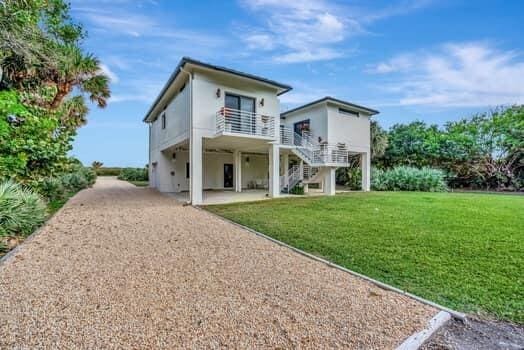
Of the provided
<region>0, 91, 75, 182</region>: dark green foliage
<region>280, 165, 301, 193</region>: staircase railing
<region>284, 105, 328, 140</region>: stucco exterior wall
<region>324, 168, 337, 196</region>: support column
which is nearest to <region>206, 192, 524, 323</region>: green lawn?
<region>0, 91, 75, 182</region>: dark green foliage

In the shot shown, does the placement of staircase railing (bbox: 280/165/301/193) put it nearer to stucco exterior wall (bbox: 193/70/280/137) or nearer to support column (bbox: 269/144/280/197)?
support column (bbox: 269/144/280/197)

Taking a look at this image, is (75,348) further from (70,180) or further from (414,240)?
(70,180)

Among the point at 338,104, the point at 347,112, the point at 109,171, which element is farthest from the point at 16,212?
the point at 109,171

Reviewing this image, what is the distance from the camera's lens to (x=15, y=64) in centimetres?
970

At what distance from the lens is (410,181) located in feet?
60.8

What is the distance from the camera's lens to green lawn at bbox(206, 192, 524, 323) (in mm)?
3338

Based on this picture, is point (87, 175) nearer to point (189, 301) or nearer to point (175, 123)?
point (175, 123)

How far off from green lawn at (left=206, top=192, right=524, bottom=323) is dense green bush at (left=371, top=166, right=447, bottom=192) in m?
9.12

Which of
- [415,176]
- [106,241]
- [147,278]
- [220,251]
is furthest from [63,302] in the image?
[415,176]

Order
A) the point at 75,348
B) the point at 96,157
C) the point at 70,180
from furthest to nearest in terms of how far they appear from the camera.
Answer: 1. the point at 96,157
2. the point at 70,180
3. the point at 75,348

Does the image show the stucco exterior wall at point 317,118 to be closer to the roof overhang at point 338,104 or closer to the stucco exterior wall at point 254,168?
the roof overhang at point 338,104

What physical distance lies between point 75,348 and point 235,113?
37.0ft

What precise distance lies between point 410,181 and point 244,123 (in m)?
13.3

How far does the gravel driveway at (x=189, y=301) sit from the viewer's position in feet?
7.85
